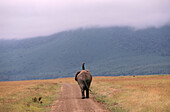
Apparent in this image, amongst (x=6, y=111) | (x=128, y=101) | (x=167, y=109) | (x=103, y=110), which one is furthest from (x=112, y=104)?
(x=6, y=111)

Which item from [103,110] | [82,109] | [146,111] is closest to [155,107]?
[146,111]

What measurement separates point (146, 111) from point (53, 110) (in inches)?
304

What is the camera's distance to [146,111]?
18906mm

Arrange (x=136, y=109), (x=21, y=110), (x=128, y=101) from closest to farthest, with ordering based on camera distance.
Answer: (x=136, y=109), (x=21, y=110), (x=128, y=101)

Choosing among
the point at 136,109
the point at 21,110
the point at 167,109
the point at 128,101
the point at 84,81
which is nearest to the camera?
the point at 167,109

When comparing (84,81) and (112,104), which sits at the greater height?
(84,81)

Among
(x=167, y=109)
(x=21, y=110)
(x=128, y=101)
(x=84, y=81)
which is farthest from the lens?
(x=84, y=81)

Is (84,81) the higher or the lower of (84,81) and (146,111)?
the higher

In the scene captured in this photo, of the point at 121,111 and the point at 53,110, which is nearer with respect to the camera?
the point at 121,111

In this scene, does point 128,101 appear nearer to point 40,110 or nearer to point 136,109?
point 136,109

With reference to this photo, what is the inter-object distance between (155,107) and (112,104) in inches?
239

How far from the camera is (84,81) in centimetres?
2942

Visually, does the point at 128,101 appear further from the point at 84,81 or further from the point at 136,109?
the point at 84,81

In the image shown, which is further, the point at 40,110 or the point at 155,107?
the point at 40,110
